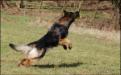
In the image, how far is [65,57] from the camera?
41.3 ft

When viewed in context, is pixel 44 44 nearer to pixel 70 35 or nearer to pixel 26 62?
pixel 26 62

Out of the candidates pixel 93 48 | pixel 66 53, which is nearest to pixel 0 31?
pixel 93 48

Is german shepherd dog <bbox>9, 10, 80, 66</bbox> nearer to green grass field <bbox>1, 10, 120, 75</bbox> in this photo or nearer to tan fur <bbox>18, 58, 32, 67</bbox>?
tan fur <bbox>18, 58, 32, 67</bbox>

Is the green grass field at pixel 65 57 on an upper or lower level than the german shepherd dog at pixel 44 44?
lower

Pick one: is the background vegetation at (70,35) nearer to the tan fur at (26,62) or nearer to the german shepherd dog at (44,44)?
the tan fur at (26,62)

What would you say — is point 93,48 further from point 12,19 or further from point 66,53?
point 12,19

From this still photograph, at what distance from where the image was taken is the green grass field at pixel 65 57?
989 cm

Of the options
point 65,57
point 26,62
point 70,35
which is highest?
point 26,62

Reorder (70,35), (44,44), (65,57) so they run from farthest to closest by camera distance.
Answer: (70,35) < (65,57) < (44,44)

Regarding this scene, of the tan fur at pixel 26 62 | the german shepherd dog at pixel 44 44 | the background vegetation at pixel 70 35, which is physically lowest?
the background vegetation at pixel 70 35

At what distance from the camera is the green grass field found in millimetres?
9887

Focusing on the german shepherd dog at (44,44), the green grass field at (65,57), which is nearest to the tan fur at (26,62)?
the german shepherd dog at (44,44)

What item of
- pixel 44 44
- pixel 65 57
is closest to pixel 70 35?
pixel 65 57

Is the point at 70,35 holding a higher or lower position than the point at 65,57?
lower
